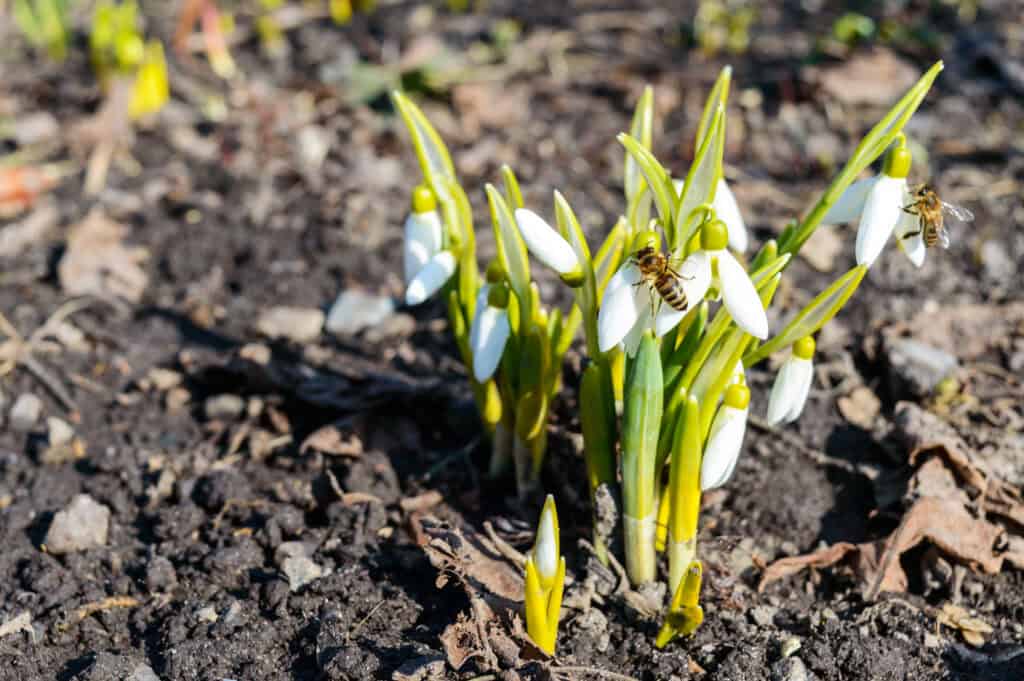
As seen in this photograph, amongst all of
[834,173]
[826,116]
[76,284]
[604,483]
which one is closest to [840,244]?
[834,173]

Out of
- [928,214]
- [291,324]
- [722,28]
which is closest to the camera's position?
[928,214]

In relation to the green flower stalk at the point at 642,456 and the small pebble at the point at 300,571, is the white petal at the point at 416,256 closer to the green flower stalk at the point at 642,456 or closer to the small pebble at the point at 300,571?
the green flower stalk at the point at 642,456

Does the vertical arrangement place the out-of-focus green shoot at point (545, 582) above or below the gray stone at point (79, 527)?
above

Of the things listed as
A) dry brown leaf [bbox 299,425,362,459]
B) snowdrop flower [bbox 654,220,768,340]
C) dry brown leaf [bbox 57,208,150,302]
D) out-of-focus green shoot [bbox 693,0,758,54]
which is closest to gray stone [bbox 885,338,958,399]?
snowdrop flower [bbox 654,220,768,340]

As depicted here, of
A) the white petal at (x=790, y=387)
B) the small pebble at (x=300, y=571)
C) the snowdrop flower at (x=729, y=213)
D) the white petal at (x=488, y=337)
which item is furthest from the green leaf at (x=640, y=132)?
the small pebble at (x=300, y=571)

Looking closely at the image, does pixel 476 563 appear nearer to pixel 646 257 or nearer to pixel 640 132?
pixel 646 257

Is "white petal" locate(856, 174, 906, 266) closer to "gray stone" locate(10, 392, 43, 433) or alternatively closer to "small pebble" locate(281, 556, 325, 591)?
"small pebble" locate(281, 556, 325, 591)

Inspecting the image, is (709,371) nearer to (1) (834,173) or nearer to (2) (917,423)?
(2) (917,423)

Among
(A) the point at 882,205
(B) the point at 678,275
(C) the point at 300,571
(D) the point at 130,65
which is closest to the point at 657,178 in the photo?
(B) the point at 678,275
